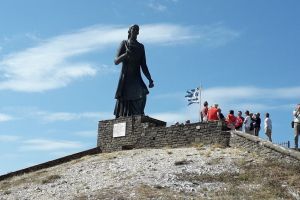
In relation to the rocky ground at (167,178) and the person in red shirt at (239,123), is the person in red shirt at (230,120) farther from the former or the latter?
the rocky ground at (167,178)

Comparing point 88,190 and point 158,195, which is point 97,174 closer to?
point 88,190

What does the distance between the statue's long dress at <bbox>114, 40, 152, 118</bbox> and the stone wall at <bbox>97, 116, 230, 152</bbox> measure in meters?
0.73

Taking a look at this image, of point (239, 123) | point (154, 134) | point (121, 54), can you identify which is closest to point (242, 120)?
point (239, 123)

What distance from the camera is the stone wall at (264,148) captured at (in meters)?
20.1

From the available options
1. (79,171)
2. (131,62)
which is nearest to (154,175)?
(79,171)

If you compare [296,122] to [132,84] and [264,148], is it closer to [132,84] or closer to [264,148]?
[264,148]

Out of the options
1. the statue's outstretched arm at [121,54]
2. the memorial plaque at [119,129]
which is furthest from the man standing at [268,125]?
the statue's outstretched arm at [121,54]

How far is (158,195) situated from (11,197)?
17.2 ft

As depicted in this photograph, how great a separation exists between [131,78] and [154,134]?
332 centimetres

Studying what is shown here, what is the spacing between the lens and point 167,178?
18.8 m

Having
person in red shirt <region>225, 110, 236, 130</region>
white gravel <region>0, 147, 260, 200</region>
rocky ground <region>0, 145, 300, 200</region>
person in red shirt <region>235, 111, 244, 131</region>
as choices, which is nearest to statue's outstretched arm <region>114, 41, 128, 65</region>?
white gravel <region>0, 147, 260, 200</region>

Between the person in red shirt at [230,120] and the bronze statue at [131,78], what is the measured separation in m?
4.08

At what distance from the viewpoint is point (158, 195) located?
16.7 metres

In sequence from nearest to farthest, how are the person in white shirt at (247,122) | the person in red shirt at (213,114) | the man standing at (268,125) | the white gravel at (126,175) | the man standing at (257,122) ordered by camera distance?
1. the white gravel at (126,175)
2. the man standing at (268,125)
3. the person in white shirt at (247,122)
4. the man standing at (257,122)
5. the person in red shirt at (213,114)
